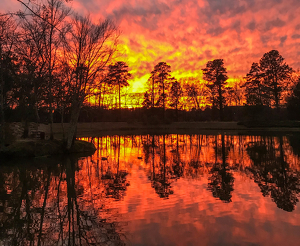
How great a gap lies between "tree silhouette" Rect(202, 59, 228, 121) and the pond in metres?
40.2

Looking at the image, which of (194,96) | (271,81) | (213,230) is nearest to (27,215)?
(213,230)

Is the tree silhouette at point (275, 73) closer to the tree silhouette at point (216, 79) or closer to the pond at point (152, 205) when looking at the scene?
the tree silhouette at point (216, 79)

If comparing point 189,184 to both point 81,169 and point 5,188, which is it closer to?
point 81,169

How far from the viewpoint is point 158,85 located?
56250 mm

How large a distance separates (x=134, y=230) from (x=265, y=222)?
2.86 m

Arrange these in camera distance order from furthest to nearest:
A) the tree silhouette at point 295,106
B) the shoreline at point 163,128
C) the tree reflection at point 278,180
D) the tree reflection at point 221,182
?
the tree silhouette at point 295,106, the shoreline at point 163,128, the tree reflection at point 221,182, the tree reflection at point 278,180

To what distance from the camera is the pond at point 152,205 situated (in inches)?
176

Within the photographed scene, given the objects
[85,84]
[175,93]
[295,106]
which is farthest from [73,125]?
[175,93]

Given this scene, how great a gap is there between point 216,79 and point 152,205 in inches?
1872

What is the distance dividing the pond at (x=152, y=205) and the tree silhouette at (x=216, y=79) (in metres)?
40.2

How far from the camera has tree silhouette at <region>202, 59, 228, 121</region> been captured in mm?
49144

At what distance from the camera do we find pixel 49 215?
5.55m

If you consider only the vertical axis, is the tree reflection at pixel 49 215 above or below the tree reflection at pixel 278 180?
below

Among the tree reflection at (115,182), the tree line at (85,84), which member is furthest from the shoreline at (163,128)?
the tree reflection at (115,182)
